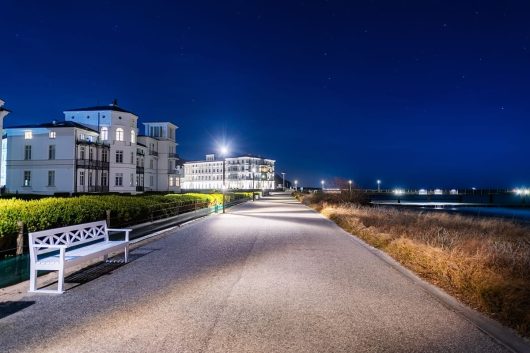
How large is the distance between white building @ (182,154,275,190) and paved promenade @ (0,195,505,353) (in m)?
138

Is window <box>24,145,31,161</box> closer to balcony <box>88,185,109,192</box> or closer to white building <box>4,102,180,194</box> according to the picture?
white building <box>4,102,180,194</box>

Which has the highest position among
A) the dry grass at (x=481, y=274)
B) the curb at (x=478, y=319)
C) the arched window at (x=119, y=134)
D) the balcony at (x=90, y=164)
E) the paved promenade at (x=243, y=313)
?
the arched window at (x=119, y=134)

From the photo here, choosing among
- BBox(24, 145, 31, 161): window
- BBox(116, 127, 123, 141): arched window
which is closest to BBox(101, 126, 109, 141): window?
BBox(116, 127, 123, 141): arched window

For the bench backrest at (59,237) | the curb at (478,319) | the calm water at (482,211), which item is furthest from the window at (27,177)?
the calm water at (482,211)

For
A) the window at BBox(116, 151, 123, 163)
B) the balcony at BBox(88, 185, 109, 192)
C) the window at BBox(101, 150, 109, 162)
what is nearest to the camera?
the balcony at BBox(88, 185, 109, 192)

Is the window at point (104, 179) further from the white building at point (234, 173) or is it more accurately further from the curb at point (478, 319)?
the white building at point (234, 173)

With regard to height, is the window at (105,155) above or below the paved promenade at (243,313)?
above

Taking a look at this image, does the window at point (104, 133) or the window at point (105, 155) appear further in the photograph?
the window at point (104, 133)

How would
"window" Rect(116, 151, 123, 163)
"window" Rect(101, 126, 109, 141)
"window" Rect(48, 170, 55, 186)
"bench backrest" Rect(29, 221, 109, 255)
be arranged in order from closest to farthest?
"bench backrest" Rect(29, 221, 109, 255)
"window" Rect(48, 170, 55, 186)
"window" Rect(101, 126, 109, 141)
"window" Rect(116, 151, 123, 163)

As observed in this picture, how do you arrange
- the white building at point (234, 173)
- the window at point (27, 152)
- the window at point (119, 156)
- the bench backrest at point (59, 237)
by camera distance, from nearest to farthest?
the bench backrest at point (59, 237)
the window at point (27, 152)
the window at point (119, 156)
the white building at point (234, 173)

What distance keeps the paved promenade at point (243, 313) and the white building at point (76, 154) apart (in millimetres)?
38794

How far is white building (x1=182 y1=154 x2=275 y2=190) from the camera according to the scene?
500 ft

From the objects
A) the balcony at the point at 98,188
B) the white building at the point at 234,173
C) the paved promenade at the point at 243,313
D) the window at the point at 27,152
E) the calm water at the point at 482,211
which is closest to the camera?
the paved promenade at the point at 243,313

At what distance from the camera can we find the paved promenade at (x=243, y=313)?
459cm
